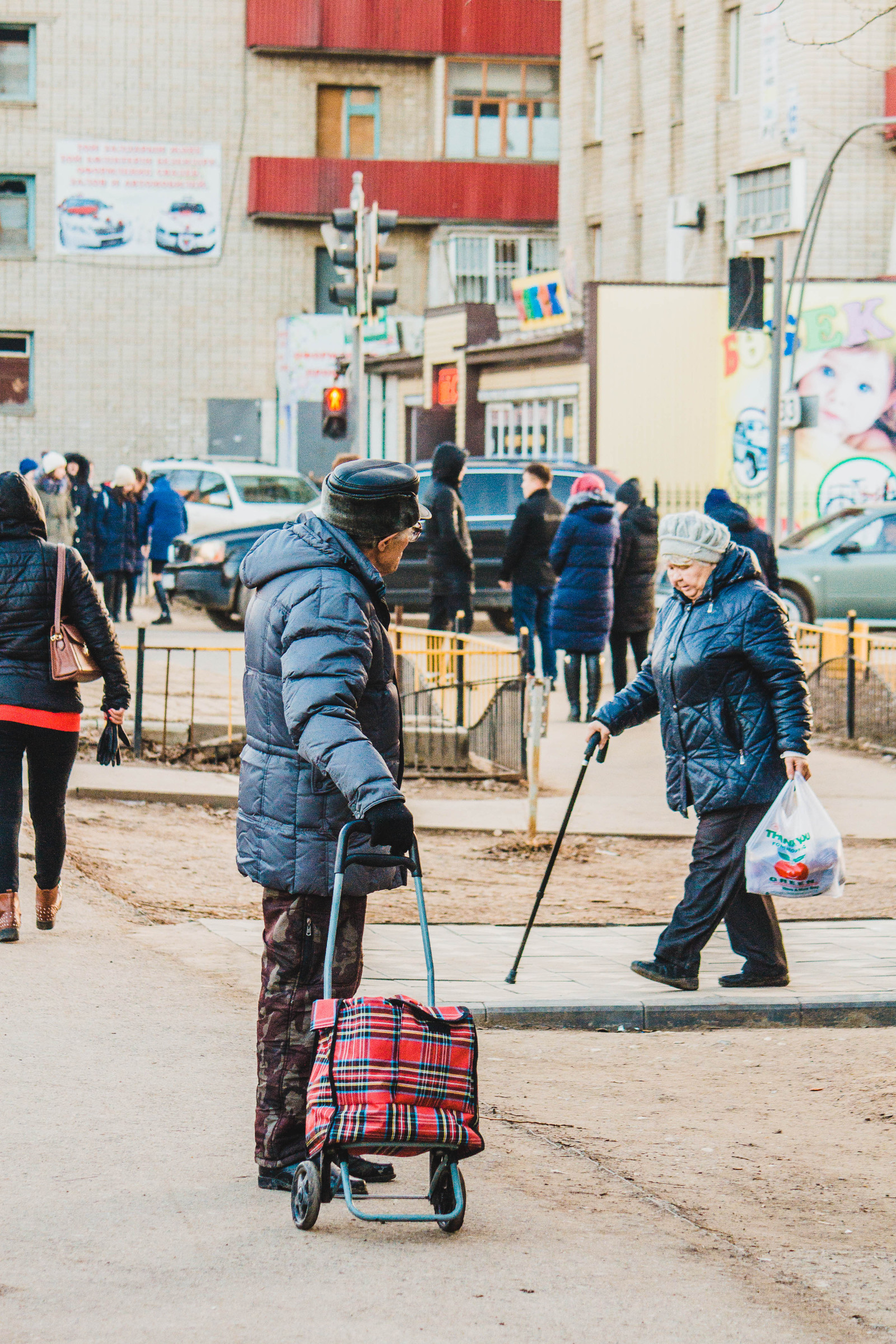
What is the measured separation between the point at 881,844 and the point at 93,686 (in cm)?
679

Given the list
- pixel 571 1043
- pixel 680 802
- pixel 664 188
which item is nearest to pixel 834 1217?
pixel 571 1043

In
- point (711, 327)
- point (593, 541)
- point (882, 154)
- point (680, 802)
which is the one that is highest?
point (882, 154)

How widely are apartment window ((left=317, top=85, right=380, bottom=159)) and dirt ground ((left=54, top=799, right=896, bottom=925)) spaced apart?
35.5 m

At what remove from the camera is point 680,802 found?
7.12 meters

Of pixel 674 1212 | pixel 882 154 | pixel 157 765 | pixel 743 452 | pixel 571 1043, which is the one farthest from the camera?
pixel 882 154

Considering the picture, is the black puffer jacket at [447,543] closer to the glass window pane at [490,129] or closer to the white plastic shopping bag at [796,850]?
the white plastic shopping bag at [796,850]

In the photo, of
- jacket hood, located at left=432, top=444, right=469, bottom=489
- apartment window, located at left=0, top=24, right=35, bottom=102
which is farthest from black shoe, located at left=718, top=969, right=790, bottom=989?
apartment window, located at left=0, top=24, right=35, bottom=102

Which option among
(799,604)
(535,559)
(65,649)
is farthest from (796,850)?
(799,604)

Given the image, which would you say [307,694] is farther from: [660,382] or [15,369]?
[15,369]

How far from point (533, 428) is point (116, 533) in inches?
491

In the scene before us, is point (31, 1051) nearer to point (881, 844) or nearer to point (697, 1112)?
point (697, 1112)

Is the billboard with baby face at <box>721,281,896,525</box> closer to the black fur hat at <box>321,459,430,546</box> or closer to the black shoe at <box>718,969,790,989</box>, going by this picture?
the black shoe at <box>718,969,790,989</box>

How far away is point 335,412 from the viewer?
2159 cm

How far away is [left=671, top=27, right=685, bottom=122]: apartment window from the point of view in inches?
1380
